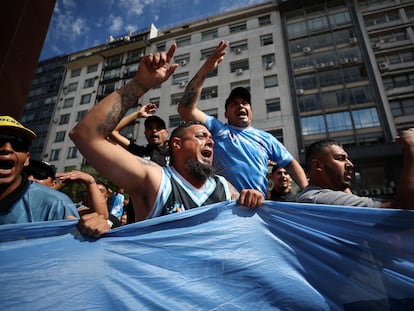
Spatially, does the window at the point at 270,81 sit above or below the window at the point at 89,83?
below

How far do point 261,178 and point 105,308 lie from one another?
186cm

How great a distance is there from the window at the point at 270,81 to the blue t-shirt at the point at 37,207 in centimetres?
2360

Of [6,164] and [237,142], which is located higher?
[237,142]

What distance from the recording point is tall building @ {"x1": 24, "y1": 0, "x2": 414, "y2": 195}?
20.3m

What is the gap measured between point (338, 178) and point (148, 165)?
1.62 metres

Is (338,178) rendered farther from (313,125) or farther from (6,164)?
(313,125)

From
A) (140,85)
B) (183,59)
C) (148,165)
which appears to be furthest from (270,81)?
(148,165)

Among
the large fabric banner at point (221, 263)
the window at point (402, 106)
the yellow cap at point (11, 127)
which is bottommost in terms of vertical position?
the large fabric banner at point (221, 263)

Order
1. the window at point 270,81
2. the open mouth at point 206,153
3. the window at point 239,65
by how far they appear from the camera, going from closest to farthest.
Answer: the open mouth at point 206,153, the window at point 270,81, the window at point 239,65

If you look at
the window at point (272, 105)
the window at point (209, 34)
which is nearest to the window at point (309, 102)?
the window at point (272, 105)

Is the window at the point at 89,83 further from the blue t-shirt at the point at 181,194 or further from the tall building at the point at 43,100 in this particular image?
the blue t-shirt at the point at 181,194

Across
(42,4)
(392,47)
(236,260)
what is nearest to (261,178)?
(236,260)

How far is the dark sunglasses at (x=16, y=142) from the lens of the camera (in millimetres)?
2000

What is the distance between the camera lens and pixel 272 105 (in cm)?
2273
